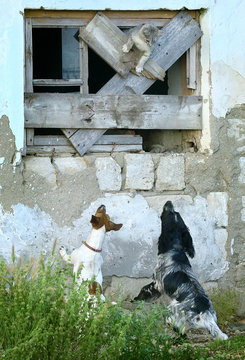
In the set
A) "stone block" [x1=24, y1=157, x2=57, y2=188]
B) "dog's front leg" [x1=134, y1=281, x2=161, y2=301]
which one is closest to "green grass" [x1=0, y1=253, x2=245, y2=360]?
"dog's front leg" [x1=134, y1=281, x2=161, y2=301]

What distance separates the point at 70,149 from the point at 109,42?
1.09m

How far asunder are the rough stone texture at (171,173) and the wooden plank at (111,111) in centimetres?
34

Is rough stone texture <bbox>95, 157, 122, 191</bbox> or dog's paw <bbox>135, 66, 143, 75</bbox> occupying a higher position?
dog's paw <bbox>135, 66, 143, 75</bbox>

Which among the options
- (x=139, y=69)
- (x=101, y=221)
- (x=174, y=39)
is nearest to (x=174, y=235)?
(x=101, y=221)

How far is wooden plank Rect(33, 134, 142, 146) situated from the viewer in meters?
7.11

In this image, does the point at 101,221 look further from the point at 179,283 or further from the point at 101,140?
the point at 101,140

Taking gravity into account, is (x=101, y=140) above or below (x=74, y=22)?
below

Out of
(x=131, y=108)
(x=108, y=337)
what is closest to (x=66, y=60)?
(x=131, y=108)

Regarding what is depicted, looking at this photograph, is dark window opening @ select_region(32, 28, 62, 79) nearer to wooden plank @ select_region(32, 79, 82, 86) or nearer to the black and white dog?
wooden plank @ select_region(32, 79, 82, 86)

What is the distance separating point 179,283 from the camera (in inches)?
253

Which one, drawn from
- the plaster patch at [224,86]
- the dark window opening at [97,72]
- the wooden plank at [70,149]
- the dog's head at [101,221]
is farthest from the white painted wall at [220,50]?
the dark window opening at [97,72]

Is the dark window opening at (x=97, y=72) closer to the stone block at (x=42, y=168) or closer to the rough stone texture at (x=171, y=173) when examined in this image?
the rough stone texture at (x=171, y=173)

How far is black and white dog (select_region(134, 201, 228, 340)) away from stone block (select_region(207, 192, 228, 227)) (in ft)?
1.65

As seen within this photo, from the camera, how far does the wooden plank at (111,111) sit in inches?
277
